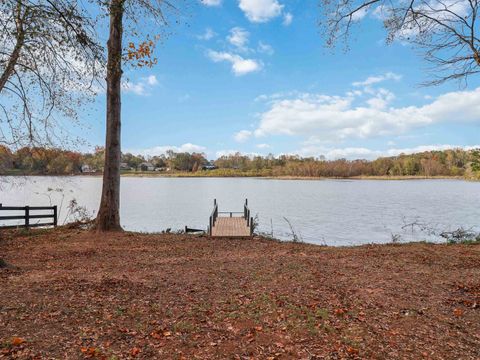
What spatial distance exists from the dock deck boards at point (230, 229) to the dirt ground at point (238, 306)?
14.0 ft

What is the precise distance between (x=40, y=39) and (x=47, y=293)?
4.69m

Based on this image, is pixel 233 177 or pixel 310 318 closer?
pixel 310 318

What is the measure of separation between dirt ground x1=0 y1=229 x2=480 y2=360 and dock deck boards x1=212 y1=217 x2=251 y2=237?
14.0 ft

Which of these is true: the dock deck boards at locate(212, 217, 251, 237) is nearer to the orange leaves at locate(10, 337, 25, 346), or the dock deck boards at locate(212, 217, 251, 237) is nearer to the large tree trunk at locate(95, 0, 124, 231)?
the large tree trunk at locate(95, 0, 124, 231)

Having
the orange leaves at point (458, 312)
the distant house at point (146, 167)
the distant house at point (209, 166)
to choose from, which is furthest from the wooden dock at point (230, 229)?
the distant house at point (146, 167)

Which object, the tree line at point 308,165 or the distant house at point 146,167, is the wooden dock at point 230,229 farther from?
the distant house at point 146,167

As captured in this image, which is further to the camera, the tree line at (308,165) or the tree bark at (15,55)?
the tree line at (308,165)

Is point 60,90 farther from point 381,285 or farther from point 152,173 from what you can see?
point 152,173

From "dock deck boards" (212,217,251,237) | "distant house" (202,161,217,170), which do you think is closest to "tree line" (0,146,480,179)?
"distant house" (202,161,217,170)

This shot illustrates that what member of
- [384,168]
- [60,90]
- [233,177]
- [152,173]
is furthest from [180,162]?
[60,90]

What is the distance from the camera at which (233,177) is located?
11512cm

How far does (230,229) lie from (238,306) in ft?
30.9

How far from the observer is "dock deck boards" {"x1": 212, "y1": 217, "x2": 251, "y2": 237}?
43.1ft

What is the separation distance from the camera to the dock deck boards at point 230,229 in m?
13.1
